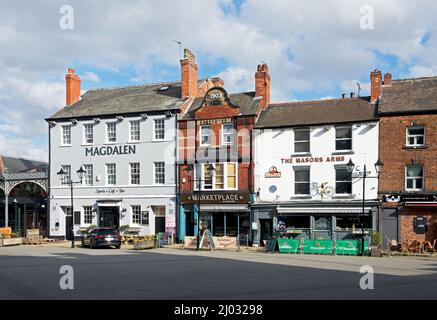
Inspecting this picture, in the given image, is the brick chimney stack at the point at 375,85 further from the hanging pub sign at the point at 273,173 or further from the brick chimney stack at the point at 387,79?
the hanging pub sign at the point at 273,173

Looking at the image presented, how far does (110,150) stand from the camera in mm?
40688

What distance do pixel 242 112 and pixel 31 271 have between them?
823 inches

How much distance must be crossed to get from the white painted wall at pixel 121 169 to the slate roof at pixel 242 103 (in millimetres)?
1353

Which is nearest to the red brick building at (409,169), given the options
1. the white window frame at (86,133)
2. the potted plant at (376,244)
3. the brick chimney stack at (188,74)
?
the potted plant at (376,244)

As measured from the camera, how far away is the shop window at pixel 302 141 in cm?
3559

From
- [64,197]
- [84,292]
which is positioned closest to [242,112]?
[64,197]

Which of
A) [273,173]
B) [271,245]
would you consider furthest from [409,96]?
[271,245]

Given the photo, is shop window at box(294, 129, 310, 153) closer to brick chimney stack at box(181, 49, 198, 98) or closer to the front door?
brick chimney stack at box(181, 49, 198, 98)

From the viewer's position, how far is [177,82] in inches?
1735

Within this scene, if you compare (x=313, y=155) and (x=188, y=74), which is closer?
(x=313, y=155)

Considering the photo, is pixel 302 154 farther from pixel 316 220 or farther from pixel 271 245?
pixel 271 245

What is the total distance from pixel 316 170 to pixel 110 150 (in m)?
15.1

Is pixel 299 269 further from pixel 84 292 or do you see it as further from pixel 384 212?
pixel 384 212
